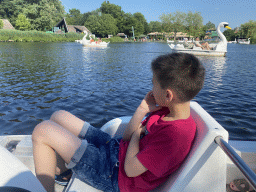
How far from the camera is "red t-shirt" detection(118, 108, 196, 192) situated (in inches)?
44.3

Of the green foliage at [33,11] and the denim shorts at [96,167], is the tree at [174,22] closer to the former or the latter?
the green foliage at [33,11]

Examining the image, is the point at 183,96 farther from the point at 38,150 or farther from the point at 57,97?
the point at 57,97

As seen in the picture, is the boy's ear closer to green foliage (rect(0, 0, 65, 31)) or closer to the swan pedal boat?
the swan pedal boat

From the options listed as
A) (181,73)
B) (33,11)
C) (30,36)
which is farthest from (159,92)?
(33,11)

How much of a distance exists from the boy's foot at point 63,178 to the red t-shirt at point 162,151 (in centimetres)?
62

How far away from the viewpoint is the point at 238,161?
3.11 ft

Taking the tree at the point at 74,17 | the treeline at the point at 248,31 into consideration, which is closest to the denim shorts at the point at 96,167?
the treeline at the point at 248,31

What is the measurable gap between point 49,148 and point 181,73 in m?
0.98

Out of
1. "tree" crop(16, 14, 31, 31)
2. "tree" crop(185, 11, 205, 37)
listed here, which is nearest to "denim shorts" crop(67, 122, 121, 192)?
"tree" crop(16, 14, 31, 31)

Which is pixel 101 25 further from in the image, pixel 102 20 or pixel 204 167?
pixel 204 167

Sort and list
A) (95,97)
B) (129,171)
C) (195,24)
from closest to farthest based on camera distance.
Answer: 1. (129,171)
2. (95,97)
3. (195,24)

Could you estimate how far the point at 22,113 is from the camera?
496 cm

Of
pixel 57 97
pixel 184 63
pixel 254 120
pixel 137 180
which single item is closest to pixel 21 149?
pixel 137 180

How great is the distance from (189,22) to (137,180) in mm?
59595
